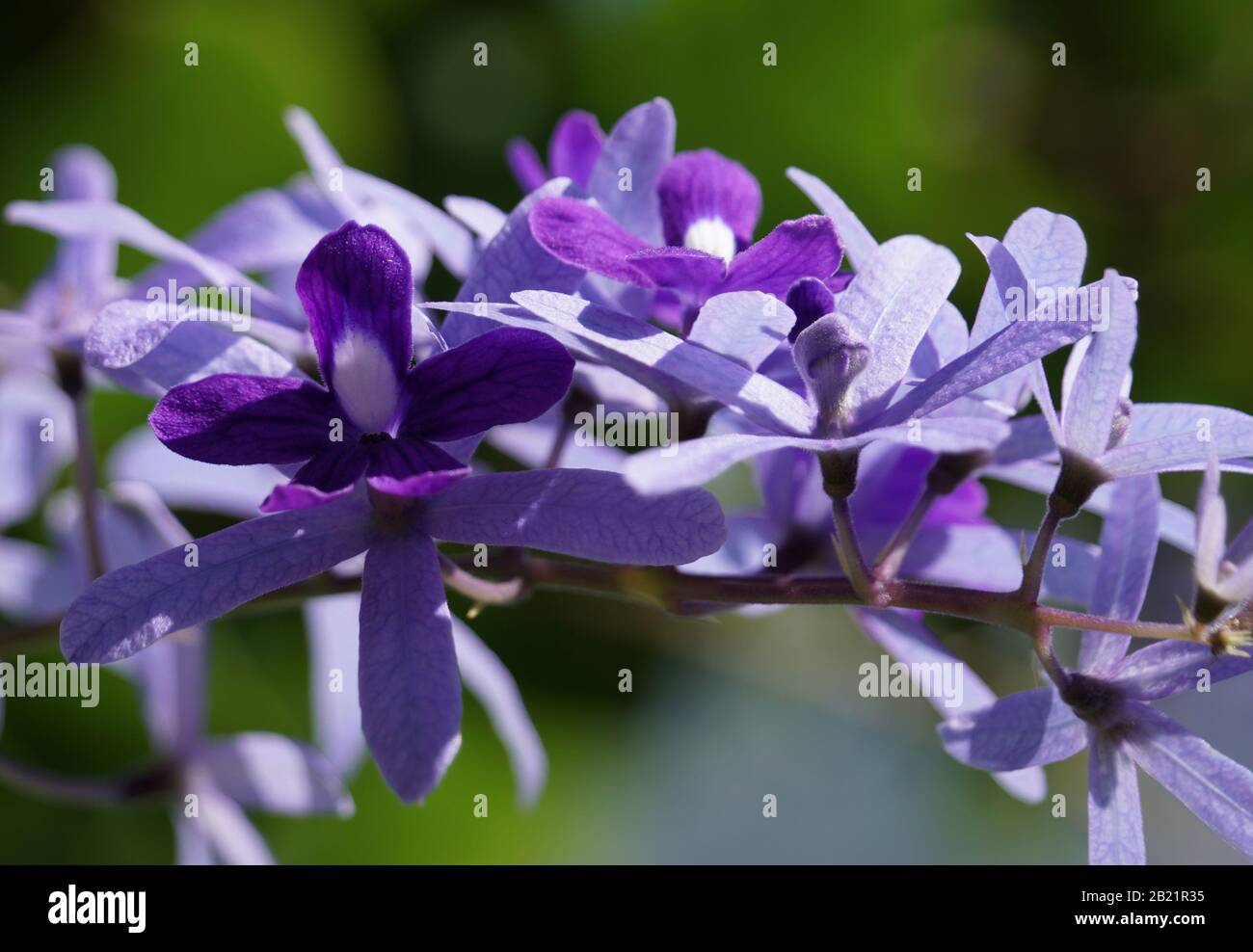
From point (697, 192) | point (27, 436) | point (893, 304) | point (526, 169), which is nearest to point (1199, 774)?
Result: point (893, 304)

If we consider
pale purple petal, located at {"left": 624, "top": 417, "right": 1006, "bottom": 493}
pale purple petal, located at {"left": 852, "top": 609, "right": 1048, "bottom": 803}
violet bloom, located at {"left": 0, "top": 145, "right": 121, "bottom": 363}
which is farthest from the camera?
violet bloom, located at {"left": 0, "top": 145, "right": 121, "bottom": 363}

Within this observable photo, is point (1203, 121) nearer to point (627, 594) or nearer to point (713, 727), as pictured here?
point (713, 727)

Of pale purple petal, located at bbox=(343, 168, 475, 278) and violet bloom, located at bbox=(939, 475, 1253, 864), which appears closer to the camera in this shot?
violet bloom, located at bbox=(939, 475, 1253, 864)

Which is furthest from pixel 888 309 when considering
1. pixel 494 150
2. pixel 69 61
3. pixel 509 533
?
pixel 69 61

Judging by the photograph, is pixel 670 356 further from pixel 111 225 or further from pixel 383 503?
pixel 111 225

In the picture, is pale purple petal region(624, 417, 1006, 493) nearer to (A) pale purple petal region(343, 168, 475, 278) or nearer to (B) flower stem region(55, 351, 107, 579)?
(A) pale purple petal region(343, 168, 475, 278)

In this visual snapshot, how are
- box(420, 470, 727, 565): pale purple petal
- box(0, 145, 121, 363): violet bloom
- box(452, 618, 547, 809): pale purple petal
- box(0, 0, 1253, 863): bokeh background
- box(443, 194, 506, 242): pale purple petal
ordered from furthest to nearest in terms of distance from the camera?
box(0, 0, 1253, 863): bokeh background
box(452, 618, 547, 809): pale purple petal
box(0, 145, 121, 363): violet bloom
box(443, 194, 506, 242): pale purple petal
box(420, 470, 727, 565): pale purple petal

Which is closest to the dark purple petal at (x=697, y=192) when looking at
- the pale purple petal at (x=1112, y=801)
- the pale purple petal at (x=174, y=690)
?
the pale purple petal at (x=1112, y=801)

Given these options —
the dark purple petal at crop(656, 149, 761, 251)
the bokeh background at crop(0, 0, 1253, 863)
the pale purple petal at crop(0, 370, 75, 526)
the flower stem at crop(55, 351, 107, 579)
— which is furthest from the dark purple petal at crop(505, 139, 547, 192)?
the bokeh background at crop(0, 0, 1253, 863)
